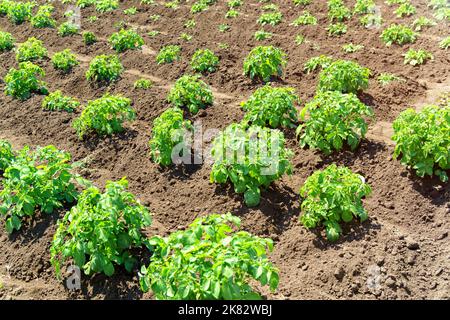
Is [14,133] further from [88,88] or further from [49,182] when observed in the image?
[49,182]

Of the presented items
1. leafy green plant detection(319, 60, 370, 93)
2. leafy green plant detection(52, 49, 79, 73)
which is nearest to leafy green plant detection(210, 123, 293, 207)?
leafy green plant detection(319, 60, 370, 93)

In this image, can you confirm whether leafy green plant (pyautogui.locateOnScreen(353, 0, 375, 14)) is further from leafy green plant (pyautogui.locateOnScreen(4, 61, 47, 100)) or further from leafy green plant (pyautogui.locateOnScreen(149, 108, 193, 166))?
leafy green plant (pyautogui.locateOnScreen(4, 61, 47, 100))

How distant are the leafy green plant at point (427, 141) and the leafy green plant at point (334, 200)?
30.5 inches

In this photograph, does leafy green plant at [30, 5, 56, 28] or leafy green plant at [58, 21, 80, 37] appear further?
leafy green plant at [30, 5, 56, 28]

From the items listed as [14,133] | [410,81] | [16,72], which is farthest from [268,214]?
[16,72]

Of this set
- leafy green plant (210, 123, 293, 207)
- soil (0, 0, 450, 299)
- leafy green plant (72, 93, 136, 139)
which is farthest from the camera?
leafy green plant (72, 93, 136, 139)

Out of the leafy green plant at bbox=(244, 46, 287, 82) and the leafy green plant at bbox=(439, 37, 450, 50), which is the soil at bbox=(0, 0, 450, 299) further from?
the leafy green plant at bbox=(244, 46, 287, 82)

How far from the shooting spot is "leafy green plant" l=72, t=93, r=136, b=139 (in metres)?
6.90

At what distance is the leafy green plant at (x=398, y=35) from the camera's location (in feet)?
28.4

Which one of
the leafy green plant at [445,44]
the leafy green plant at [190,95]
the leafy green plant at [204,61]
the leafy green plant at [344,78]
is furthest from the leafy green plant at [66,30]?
the leafy green plant at [445,44]

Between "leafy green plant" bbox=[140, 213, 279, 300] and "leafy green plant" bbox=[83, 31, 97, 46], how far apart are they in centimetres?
784

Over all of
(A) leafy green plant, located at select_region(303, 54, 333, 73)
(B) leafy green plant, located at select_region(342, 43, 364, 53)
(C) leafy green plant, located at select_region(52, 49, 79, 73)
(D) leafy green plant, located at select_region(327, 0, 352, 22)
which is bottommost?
(C) leafy green plant, located at select_region(52, 49, 79, 73)

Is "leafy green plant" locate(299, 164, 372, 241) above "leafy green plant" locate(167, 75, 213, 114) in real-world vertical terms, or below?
below

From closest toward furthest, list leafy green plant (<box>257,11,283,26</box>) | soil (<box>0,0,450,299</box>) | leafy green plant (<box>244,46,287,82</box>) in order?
soil (<box>0,0,450,299</box>) < leafy green plant (<box>244,46,287,82</box>) < leafy green plant (<box>257,11,283,26</box>)
